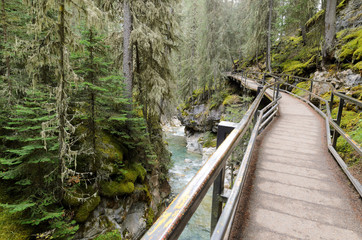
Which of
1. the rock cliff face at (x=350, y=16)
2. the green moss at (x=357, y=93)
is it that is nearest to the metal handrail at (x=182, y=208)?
the green moss at (x=357, y=93)

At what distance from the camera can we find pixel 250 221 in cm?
242

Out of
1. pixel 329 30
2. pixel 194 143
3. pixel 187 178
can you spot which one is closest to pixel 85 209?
pixel 187 178

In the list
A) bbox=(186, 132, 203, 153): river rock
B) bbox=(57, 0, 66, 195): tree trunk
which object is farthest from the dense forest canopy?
bbox=(186, 132, 203, 153): river rock

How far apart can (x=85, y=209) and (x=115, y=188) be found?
1432 mm

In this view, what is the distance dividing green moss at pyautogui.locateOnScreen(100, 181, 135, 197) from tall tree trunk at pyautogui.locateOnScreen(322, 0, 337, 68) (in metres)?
15.6

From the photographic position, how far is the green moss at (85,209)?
23.1 feet

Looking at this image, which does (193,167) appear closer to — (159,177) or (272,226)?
(159,177)

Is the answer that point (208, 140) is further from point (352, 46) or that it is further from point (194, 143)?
point (352, 46)

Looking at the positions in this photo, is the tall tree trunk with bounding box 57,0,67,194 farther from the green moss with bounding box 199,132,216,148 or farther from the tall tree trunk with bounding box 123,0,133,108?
the green moss with bounding box 199,132,216,148

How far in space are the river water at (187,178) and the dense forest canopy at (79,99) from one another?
2.85 m

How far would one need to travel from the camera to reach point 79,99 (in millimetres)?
8023

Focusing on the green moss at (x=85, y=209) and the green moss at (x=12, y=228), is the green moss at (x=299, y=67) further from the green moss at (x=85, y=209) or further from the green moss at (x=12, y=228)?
the green moss at (x=12, y=228)

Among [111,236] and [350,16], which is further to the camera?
[350,16]

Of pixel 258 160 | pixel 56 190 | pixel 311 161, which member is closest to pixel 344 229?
pixel 258 160
